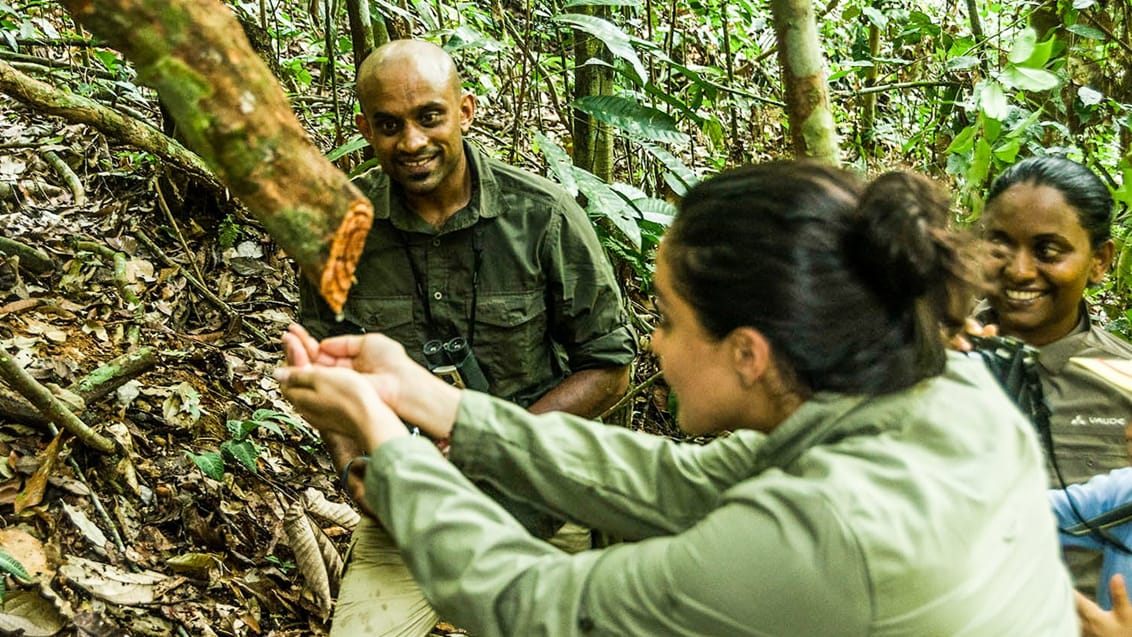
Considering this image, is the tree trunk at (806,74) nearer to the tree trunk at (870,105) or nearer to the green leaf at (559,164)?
the green leaf at (559,164)

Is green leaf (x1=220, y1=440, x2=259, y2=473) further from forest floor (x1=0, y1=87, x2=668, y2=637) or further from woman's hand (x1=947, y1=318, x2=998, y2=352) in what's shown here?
woman's hand (x1=947, y1=318, x2=998, y2=352)

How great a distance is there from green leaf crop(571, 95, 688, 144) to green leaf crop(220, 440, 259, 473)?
196 centimetres

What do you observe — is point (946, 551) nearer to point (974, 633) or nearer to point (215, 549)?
point (974, 633)

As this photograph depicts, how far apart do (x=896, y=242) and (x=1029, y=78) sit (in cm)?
162

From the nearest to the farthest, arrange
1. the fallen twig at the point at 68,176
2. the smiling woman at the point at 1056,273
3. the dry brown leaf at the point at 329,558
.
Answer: the smiling woman at the point at 1056,273 < the dry brown leaf at the point at 329,558 < the fallen twig at the point at 68,176

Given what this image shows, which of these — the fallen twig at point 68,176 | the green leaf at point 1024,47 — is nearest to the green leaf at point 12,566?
the fallen twig at point 68,176

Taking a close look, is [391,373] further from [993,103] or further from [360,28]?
[360,28]

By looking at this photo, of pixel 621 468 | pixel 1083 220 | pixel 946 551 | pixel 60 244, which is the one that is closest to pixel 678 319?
pixel 621 468

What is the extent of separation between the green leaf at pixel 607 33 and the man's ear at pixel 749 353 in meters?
2.19

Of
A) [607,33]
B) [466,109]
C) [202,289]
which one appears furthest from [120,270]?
[607,33]

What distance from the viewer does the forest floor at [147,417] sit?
11.4 ft

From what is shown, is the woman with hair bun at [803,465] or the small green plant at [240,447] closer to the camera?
the woman with hair bun at [803,465]

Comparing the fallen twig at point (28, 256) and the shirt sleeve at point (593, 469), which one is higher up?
the fallen twig at point (28, 256)

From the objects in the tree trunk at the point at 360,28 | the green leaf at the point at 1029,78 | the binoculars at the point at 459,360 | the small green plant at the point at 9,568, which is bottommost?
the small green plant at the point at 9,568
